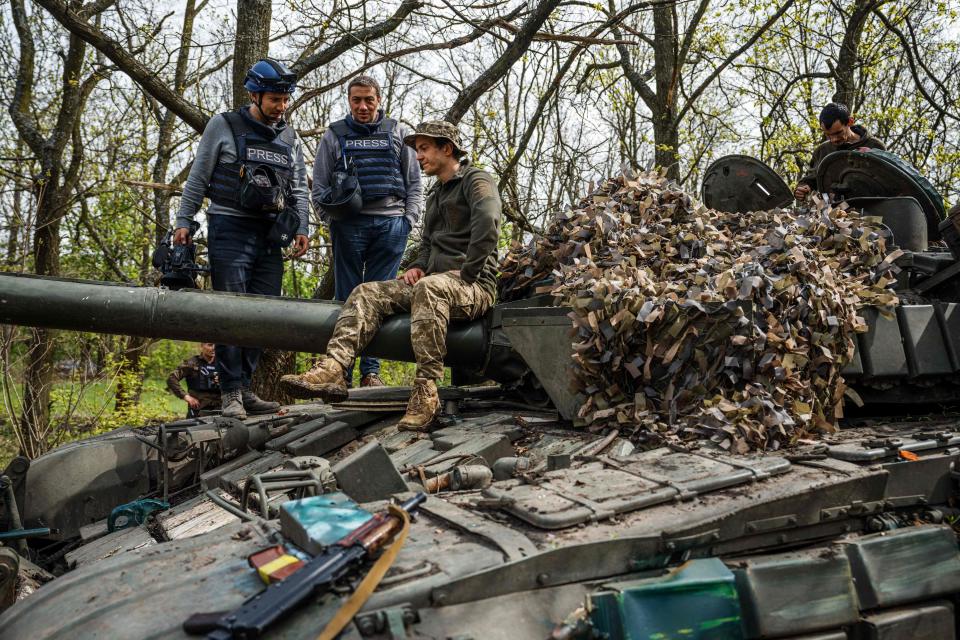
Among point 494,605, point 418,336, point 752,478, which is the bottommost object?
point 494,605

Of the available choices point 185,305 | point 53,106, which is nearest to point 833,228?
point 185,305

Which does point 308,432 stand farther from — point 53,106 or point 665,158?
point 53,106

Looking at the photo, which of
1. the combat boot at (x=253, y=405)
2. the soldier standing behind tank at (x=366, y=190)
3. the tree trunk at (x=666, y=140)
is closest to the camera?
the combat boot at (x=253, y=405)

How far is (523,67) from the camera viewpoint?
14.1 m

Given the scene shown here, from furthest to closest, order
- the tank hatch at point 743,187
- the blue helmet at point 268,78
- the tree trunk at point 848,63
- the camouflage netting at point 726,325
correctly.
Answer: the tree trunk at point 848,63
the tank hatch at point 743,187
the blue helmet at point 268,78
the camouflage netting at point 726,325

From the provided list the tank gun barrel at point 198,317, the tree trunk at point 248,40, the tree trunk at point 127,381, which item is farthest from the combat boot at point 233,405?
the tree trunk at point 127,381

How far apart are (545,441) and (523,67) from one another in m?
10.6

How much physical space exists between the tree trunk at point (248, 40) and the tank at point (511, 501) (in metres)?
3.90

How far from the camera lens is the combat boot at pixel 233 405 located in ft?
19.9

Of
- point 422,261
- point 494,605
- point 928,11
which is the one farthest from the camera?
point 928,11

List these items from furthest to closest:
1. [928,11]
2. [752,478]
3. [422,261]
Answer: [928,11], [422,261], [752,478]

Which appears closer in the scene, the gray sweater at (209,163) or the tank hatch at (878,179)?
the tank hatch at (878,179)

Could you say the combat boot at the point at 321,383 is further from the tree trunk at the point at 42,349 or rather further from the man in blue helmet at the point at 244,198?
the tree trunk at the point at 42,349

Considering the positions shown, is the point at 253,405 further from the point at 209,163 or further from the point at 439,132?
the point at 439,132
